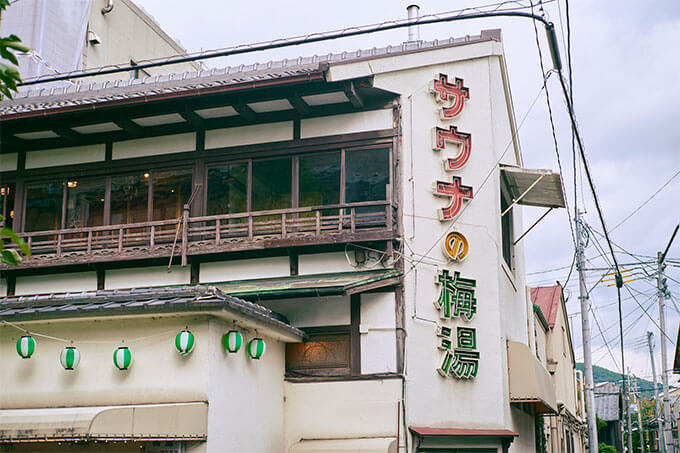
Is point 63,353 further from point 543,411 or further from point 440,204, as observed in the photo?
point 543,411

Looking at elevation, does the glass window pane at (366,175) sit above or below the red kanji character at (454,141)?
below

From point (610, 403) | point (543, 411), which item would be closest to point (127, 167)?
point (543, 411)

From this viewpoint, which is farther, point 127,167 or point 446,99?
point 127,167

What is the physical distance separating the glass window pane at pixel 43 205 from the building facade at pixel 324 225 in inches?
1.5

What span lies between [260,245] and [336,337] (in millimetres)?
2826

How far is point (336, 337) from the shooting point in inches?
709

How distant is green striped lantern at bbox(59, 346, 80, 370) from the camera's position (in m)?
14.2

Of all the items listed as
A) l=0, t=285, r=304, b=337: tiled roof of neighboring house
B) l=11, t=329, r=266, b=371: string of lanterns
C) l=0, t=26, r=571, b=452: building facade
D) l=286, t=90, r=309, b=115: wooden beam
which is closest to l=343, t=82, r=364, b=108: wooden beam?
l=0, t=26, r=571, b=452: building facade

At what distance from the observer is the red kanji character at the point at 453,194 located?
18438 millimetres

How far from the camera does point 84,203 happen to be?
2041 cm

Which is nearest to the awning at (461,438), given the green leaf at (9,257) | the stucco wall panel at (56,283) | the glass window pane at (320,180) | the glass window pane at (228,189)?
the glass window pane at (320,180)

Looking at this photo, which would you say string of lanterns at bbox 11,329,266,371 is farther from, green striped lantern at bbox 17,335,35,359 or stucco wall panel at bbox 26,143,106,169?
stucco wall panel at bbox 26,143,106,169

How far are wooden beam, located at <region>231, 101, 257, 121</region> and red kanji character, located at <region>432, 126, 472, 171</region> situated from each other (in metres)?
4.55

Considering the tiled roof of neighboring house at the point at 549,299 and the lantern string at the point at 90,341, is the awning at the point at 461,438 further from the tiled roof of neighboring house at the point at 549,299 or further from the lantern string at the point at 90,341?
the tiled roof of neighboring house at the point at 549,299
